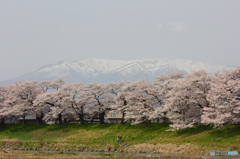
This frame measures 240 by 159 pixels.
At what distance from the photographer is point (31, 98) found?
67000 mm

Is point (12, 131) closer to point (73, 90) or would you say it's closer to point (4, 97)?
point (4, 97)

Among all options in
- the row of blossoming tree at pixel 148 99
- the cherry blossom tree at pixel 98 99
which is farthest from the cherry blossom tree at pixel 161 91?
the cherry blossom tree at pixel 98 99

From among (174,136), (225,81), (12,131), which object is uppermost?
(225,81)

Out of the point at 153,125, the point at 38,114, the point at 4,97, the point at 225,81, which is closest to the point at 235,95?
the point at 225,81

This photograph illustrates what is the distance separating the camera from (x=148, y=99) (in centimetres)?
5434

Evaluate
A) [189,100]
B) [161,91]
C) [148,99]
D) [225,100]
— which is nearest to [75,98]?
[148,99]

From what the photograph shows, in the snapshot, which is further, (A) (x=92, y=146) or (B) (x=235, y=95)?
(A) (x=92, y=146)

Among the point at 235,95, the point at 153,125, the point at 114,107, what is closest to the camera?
the point at 235,95

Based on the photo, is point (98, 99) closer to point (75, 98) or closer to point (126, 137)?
point (75, 98)

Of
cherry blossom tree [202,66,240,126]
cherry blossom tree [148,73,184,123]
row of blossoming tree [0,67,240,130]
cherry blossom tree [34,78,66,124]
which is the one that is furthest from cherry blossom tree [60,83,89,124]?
cherry blossom tree [202,66,240,126]

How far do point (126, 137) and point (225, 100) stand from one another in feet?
66.8

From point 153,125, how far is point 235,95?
21097mm

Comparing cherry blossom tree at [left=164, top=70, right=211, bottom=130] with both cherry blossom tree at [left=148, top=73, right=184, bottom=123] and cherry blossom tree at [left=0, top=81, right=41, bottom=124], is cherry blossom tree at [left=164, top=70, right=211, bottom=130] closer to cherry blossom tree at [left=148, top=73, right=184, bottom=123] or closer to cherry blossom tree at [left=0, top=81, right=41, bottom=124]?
cherry blossom tree at [left=148, top=73, right=184, bottom=123]

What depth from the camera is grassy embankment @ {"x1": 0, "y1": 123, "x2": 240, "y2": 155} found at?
106 feet
